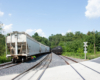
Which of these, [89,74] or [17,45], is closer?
[89,74]

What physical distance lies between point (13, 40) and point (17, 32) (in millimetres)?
1099

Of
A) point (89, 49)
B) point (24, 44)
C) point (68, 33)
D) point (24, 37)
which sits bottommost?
point (89, 49)

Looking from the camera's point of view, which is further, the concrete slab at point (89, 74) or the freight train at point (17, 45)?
the freight train at point (17, 45)

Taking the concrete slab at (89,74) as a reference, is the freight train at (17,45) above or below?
above

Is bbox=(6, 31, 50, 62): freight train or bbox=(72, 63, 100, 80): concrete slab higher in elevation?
bbox=(6, 31, 50, 62): freight train

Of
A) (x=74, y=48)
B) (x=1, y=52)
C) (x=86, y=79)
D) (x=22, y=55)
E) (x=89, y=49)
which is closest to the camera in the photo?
(x=86, y=79)

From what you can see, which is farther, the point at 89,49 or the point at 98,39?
the point at 98,39

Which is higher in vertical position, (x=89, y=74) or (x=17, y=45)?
(x=17, y=45)

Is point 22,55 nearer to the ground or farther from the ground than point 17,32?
nearer to the ground

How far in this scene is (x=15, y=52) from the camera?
1239 cm

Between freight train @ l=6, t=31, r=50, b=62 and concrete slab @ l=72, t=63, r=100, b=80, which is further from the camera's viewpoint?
freight train @ l=6, t=31, r=50, b=62

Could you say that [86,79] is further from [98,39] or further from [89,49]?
[98,39]

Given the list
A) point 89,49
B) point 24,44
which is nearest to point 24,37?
point 24,44

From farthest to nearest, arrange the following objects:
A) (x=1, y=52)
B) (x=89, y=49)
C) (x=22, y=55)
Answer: (x=89, y=49)
(x=1, y=52)
(x=22, y=55)
